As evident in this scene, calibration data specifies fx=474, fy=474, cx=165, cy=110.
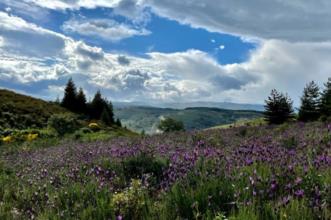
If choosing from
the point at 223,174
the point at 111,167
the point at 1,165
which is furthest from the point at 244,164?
Answer: the point at 1,165

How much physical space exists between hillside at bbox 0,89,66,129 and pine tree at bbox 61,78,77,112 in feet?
70.2

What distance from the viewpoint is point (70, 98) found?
86438 millimetres

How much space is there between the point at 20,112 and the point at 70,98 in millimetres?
32754

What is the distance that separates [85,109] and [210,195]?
87.8 m

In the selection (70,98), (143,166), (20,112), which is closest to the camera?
(143,166)

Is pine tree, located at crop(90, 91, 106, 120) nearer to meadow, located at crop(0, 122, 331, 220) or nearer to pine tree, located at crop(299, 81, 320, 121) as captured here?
pine tree, located at crop(299, 81, 320, 121)

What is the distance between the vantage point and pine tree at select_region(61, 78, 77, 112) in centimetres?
8588

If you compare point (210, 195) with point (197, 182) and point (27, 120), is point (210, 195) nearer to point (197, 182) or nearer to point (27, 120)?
point (197, 182)

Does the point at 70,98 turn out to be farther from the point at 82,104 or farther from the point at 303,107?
the point at 303,107

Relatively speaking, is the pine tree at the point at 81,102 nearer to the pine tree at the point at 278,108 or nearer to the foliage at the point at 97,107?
the foliage at the point at 97,107

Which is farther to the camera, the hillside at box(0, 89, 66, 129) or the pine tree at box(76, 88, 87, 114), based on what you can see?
the pine tree at box(76, 88, 87, 114)

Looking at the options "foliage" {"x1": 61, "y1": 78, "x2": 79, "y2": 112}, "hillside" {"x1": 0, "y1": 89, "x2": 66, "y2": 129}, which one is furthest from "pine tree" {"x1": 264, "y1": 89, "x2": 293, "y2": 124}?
"foliage" {"x1": 61, "y1": 78, "x2": 79, "y2": 112}

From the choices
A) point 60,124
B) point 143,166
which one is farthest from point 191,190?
point 60,124

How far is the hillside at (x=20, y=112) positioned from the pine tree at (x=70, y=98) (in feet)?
70.2
